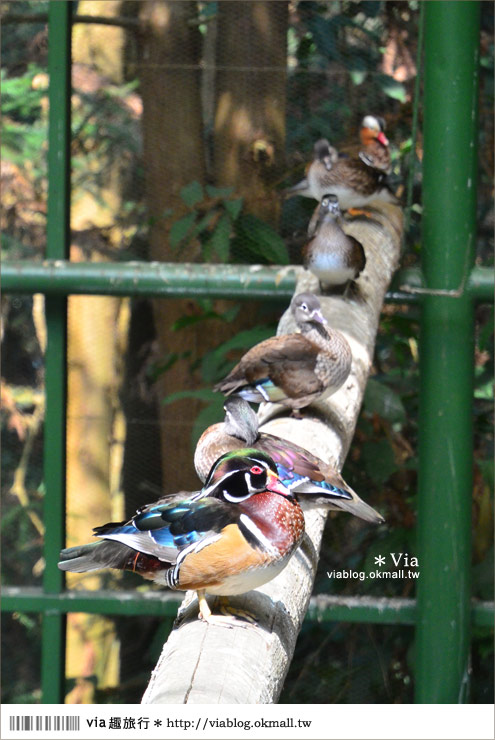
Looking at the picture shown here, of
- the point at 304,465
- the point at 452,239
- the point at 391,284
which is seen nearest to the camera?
the point at 304,465

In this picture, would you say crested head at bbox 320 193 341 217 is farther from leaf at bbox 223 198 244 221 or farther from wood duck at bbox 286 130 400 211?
leaf at bbox 223 198 244 221

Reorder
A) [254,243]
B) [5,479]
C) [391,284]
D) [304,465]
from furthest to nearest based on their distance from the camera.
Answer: [5,479], [254,243], [391,284], [304,465]

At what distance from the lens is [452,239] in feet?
7.49

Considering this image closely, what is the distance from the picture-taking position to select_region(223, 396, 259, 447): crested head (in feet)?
4.85

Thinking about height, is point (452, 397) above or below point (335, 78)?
below

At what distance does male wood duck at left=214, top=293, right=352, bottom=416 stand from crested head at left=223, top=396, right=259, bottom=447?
0.74ft

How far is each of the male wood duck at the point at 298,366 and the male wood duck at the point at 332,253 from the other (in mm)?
227

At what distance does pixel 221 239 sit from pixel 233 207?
0.09 m

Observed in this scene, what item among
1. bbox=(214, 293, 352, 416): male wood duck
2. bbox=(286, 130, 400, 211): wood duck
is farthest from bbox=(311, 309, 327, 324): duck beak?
bbox=(286, 130, 400, 211): wood duck

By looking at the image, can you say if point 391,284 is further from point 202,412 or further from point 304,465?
point 304,465

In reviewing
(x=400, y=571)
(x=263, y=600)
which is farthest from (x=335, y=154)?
(x=263, y=600)

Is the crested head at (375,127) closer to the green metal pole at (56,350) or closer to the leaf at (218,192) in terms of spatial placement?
the leaf at (218,192)

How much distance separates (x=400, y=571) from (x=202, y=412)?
648 mm

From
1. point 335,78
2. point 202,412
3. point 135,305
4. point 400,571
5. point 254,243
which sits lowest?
point 400,571
